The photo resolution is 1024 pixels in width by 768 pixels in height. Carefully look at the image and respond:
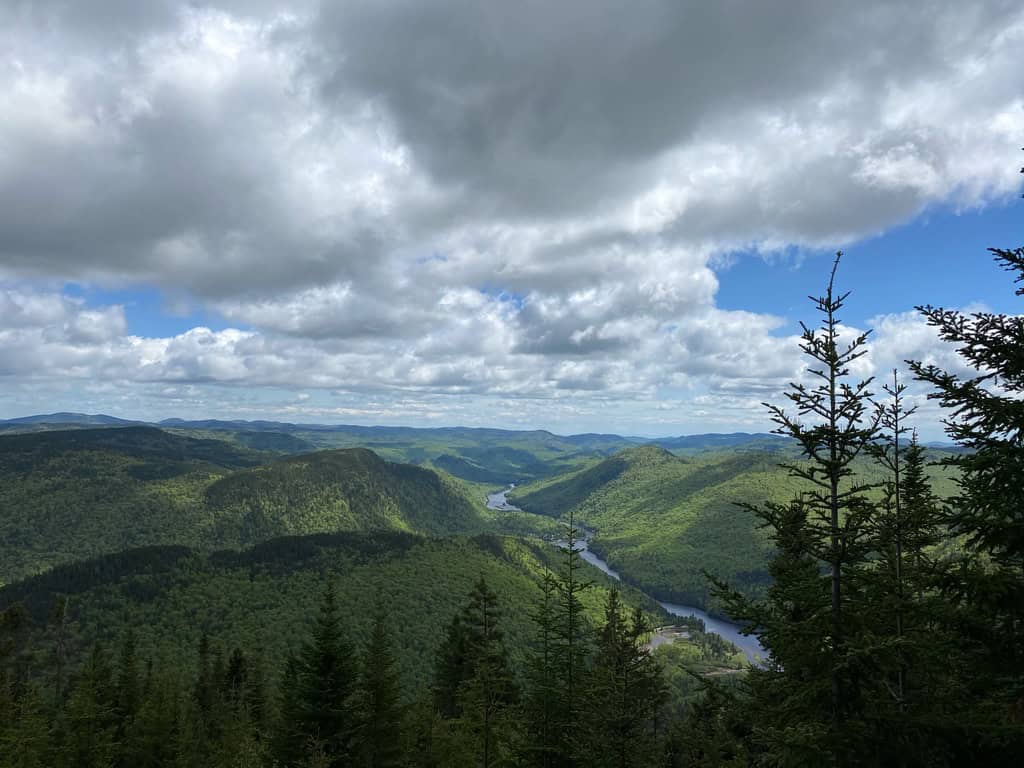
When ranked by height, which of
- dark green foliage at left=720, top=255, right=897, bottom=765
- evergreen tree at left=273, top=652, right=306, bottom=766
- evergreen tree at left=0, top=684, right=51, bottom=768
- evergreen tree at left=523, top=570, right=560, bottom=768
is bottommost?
evergreen tree at left=0, top=684, right=51, bottom=768

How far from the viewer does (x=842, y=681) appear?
38.3 ft

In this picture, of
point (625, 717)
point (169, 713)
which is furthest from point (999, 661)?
point (169, 713)

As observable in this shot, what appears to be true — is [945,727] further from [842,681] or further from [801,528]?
[801,528]

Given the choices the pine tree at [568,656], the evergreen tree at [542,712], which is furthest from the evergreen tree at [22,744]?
the pine tree at [568,656]

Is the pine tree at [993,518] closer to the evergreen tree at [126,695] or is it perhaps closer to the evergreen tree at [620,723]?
the evergreen tree at [620,723]

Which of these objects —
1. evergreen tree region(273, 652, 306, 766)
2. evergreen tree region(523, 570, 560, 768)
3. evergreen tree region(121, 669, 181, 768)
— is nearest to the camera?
evergreen tree region(523, 570, 560, 768)

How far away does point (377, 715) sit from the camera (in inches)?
1486

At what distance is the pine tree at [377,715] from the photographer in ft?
121

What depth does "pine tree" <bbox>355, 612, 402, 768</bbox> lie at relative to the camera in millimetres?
36781

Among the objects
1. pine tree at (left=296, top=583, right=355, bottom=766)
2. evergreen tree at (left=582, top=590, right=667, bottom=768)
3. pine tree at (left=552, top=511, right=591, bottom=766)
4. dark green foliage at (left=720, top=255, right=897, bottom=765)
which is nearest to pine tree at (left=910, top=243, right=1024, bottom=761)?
dark green foliage at (left=720, top=255, right=897, bottom=765)

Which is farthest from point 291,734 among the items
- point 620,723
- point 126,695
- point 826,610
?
point 126,695

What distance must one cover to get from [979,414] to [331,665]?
1409 inches

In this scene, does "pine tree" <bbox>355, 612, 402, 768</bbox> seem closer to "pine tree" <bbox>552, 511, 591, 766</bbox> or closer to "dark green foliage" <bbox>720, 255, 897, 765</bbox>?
"pine tree" <bbox>552, 511, 591, 766</bbox>

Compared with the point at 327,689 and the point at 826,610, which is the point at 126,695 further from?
the point at 826,610
